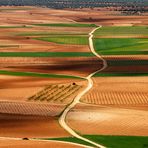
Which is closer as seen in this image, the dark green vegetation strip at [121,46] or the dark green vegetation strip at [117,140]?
the dark green vegetation strip at [117,140]

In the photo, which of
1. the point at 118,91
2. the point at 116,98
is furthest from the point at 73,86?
the point at 116,98

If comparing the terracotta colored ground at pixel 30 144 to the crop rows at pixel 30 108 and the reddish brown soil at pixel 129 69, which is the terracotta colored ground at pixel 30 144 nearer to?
the crop rows at pixel 30 108

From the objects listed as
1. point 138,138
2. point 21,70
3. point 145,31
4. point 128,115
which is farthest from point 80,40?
point 138,138

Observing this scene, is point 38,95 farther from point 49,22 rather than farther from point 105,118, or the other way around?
point 49,22

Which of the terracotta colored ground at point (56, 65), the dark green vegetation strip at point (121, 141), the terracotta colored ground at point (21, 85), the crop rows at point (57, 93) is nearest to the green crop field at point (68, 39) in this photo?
the terracotta colored ground at point (56, 65)

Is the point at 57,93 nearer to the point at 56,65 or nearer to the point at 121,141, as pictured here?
the point at 121,141

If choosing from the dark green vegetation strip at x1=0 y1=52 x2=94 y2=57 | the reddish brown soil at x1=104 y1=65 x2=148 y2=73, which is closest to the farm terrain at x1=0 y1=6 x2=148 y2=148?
the dark green vegetation strip at x1=0 y1=52 x2=94 y2=57
